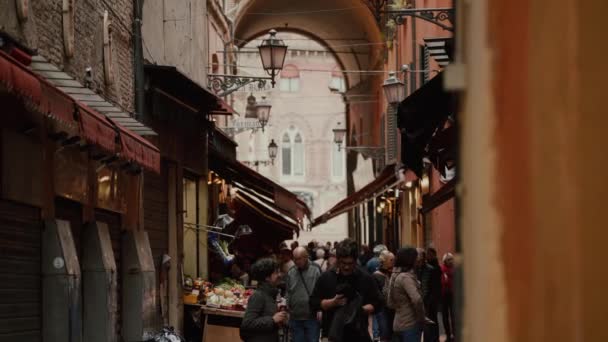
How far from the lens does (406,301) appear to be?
12500mm

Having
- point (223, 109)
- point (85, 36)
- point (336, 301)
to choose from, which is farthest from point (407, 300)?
point (223, 109)

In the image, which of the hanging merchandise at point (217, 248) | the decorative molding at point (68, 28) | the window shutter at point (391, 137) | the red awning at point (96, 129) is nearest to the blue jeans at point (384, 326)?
the decorative molding at point (68, 28)

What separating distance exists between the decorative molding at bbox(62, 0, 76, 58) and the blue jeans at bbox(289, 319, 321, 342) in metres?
3.89

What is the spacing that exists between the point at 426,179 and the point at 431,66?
2.78 meters

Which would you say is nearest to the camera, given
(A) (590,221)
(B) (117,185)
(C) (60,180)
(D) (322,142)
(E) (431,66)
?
(A) (590,221)

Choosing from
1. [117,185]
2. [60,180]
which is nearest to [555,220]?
[60,180]

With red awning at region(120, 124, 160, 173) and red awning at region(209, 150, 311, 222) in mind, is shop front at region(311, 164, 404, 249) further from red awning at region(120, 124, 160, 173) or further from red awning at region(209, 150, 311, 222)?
red awning at region(120, 124, 160, 173)

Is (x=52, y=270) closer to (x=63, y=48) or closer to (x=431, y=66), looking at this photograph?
(x=63, y=48)

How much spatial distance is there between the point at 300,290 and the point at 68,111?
17.8ft

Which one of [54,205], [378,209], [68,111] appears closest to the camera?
[68,111]

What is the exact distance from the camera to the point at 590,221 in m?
2.35

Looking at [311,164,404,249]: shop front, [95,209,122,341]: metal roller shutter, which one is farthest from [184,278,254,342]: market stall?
[311,164,404,249]: shop front

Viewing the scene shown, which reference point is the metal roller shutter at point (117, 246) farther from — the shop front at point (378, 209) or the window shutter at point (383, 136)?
the window shutter at point (383, 136)

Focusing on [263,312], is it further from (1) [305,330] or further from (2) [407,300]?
(1) [305,330]
